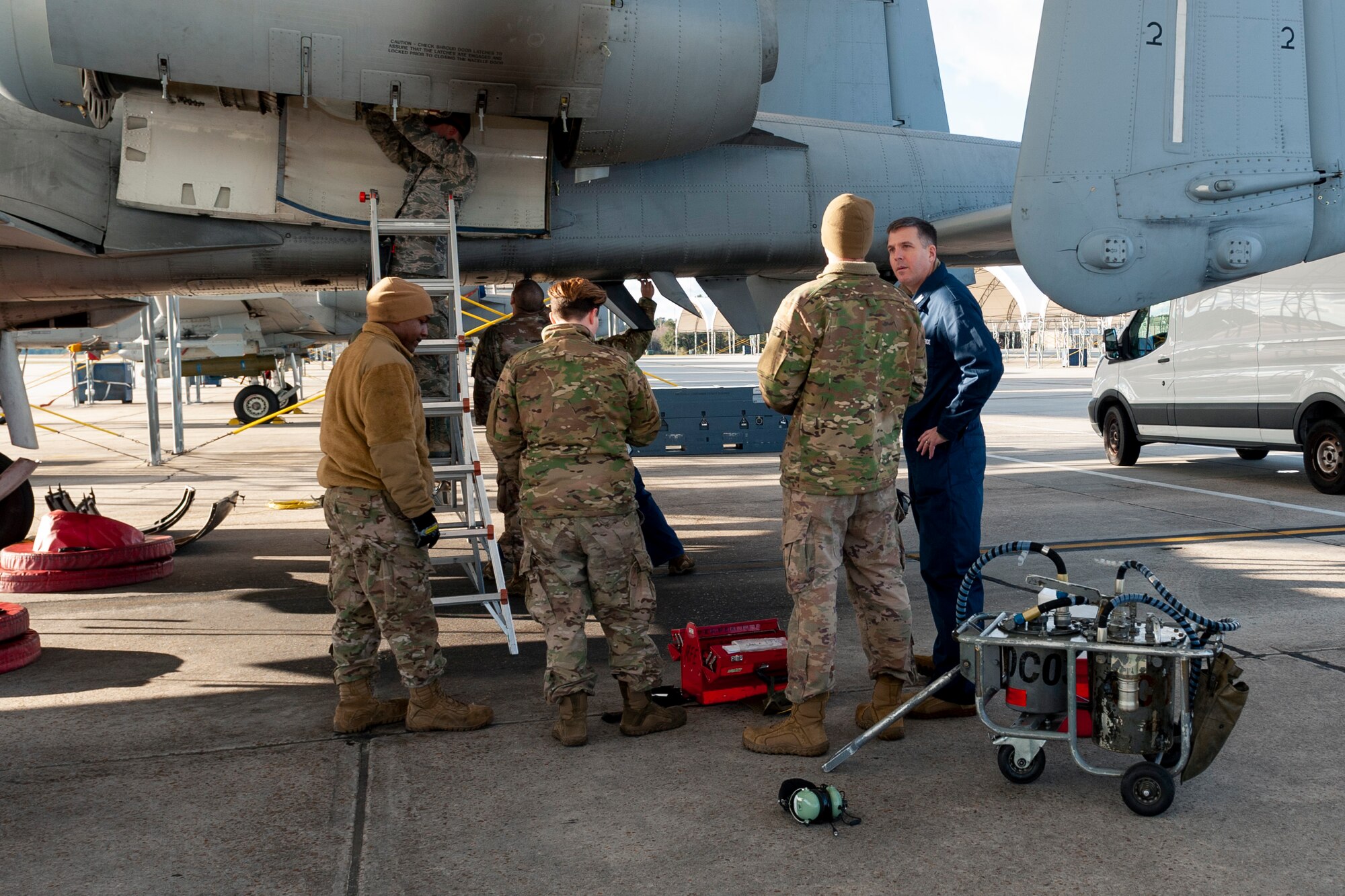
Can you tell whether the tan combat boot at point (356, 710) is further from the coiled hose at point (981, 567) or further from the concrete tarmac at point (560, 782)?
the coiled hose at point (981, 567)

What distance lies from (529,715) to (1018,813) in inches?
86.0

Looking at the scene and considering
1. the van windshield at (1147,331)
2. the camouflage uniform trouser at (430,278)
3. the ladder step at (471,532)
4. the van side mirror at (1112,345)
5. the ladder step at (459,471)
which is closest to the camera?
the ladder step at (471,532)

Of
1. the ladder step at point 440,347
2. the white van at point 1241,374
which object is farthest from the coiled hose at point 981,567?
the white van at point 1241,374

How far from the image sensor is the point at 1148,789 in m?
3.50

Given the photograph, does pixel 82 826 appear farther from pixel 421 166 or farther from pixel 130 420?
pixel 130 420

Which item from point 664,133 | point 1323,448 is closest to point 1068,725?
point 664,133

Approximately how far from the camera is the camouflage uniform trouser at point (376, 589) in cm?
432

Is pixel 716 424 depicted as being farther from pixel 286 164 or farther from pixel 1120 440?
pixel 286 164

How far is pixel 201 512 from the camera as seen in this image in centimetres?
1143

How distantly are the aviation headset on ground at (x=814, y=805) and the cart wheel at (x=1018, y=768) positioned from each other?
26.2 inches

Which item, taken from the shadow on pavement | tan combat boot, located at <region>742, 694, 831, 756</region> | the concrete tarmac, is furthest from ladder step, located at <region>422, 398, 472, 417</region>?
tan combat boot, located at <region>742, 694, 831, 756</region>

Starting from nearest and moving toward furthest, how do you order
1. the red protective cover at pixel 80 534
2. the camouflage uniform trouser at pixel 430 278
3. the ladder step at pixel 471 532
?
1. the ladder step at pixel 471 532
2. the camouflage uniform trouser at pixel 430 278
3. the red protective cover at pixel 80 534

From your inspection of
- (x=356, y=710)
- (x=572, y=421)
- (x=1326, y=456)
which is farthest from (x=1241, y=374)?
(x=356, y=710)

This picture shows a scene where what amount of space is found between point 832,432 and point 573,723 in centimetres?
162
